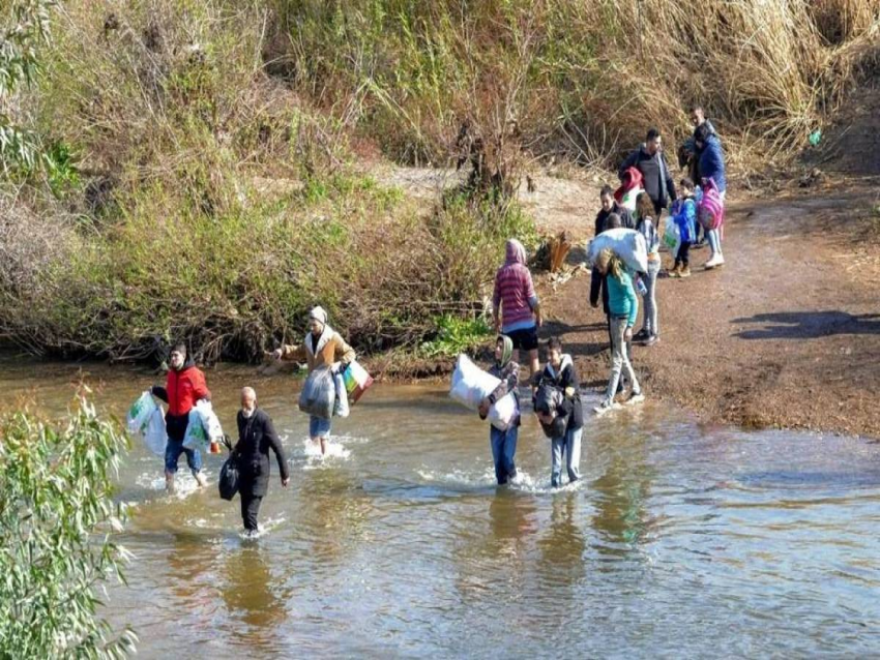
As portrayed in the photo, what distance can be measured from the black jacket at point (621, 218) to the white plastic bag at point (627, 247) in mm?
827

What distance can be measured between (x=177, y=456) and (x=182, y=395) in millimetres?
620

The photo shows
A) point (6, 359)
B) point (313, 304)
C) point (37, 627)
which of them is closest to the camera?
point (37, 627)

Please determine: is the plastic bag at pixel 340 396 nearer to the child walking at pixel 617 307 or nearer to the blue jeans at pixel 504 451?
the blue jeans at pixel 504 451

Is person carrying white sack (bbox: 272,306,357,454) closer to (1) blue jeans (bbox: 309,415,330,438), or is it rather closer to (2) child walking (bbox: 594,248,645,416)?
(1) blue jeans (bbox: 309,415,330,438)

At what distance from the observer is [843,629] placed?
32.2 ft

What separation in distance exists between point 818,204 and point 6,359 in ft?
37.5

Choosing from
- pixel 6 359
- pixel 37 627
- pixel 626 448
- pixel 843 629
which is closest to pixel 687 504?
pixel 626 448

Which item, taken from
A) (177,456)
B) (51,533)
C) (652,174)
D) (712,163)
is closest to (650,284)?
(652,174)

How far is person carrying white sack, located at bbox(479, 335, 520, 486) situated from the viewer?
12711 mm

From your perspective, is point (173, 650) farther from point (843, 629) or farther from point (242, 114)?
point (242, 114)

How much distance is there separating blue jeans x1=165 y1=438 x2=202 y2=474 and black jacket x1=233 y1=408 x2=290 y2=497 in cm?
147

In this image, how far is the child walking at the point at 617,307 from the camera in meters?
15.0

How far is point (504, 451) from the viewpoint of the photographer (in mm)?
12961

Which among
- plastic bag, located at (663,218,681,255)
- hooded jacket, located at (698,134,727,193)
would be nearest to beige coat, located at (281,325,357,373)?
plastic bag, located at (663,218,681,255)
